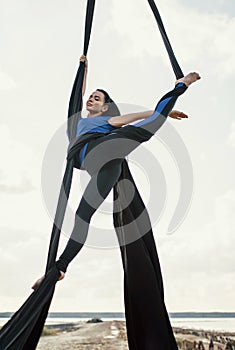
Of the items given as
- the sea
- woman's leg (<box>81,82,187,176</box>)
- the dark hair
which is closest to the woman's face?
the dark hair

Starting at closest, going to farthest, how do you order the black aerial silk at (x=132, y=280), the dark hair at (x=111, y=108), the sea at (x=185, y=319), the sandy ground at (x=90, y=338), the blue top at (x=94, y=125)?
the black aerial silk at (x=132, y=280), the blue top at (x=94, y=125), the dark hair at (x=111, y=108), the sandy ground at (x=90, y=338), the sea at (x=185, y=319)

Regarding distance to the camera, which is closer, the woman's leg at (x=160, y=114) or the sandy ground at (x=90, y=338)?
the woman's leg at (x=160, y=114)

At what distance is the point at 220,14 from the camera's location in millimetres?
2914

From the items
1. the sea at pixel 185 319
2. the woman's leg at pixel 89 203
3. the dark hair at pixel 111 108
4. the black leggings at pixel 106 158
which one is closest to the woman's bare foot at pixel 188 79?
the black leggings at pixel 106 158

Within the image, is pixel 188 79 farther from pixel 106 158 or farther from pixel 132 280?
pixel 132 280

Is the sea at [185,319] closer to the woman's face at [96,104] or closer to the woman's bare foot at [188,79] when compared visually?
the woman's face at [96,104]

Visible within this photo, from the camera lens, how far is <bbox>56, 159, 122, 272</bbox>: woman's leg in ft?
6.03

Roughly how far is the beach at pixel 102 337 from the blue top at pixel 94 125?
1129 mm

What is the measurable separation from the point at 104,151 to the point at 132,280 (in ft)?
1.62

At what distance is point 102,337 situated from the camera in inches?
108

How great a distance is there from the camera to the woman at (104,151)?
1.90 metres

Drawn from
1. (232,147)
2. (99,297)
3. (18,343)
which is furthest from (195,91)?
(18,343)

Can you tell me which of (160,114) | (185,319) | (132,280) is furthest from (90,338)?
(160,114)

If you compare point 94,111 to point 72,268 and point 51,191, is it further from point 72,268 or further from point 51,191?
point 72,268
